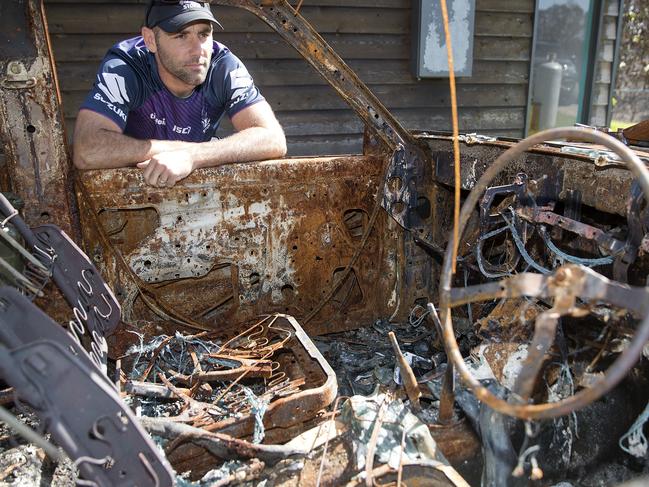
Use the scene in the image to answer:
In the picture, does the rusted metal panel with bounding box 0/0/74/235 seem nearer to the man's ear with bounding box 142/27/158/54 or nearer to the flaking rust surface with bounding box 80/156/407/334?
the flaking rust surface with bounding box 80/156/407/334

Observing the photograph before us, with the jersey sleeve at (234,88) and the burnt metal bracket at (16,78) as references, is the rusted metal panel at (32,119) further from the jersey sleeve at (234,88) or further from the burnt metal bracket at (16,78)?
the jersey sleeve at (234,88)

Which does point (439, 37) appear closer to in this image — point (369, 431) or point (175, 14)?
point (175, 14)

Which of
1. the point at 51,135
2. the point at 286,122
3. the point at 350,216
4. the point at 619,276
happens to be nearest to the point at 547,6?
the point at 286,122

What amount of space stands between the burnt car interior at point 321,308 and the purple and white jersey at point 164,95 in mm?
525

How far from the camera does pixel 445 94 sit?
6180mm

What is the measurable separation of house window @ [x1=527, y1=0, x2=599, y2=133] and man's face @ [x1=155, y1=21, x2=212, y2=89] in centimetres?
489

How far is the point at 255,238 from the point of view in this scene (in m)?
2.54

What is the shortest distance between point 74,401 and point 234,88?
2.02 m

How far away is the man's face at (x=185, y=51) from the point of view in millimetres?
2730

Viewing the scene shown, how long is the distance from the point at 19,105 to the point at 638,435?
97.9 inches

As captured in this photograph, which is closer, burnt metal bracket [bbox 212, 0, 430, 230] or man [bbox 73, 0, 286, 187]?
man [bbox 73, 0, 286, 187]

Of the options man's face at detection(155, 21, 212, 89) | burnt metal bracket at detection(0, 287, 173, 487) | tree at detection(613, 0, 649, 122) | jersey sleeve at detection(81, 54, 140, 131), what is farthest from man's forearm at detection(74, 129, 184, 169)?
tree at detection(613, 0, 649, 122)

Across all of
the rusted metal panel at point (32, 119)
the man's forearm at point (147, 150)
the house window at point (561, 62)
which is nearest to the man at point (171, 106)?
the man's forearm at point (147, 150)

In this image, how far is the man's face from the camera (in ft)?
8.96
